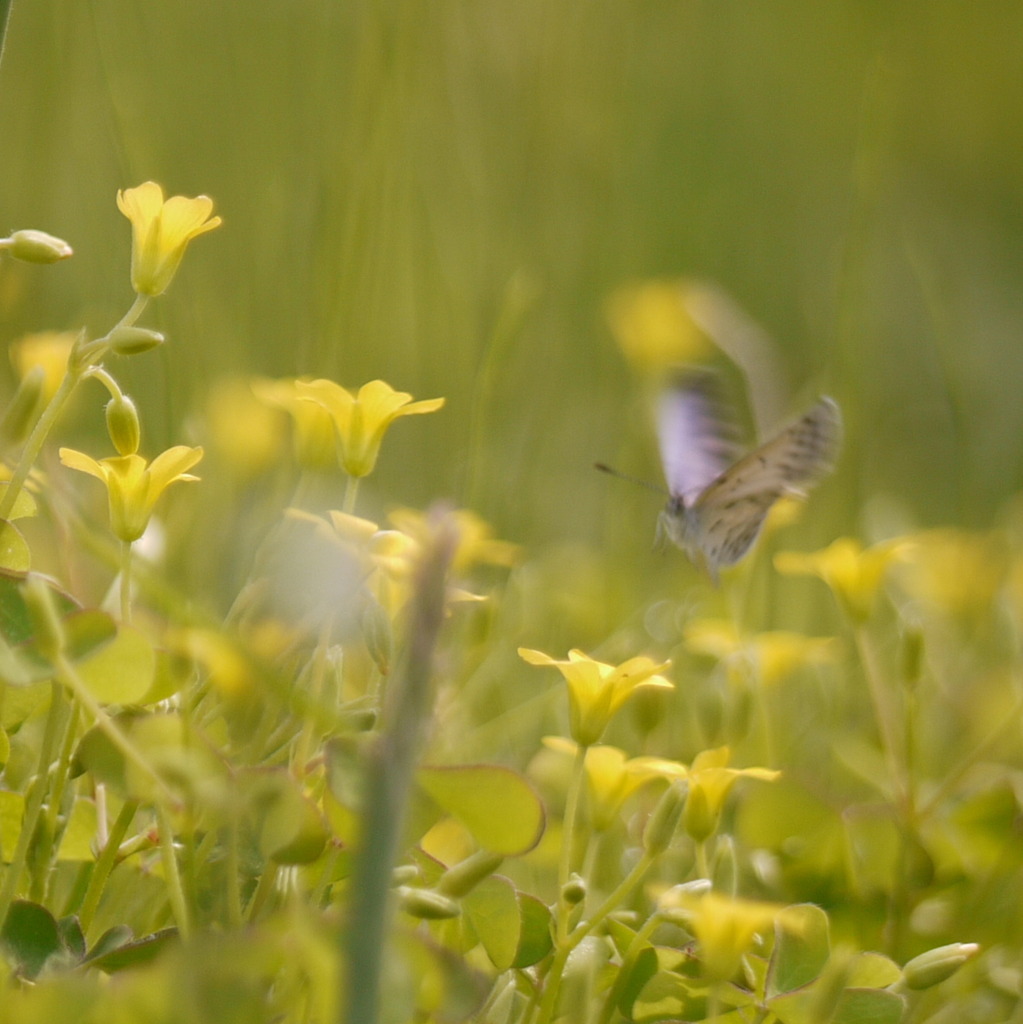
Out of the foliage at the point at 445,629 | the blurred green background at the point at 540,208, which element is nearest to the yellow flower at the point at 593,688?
the foliage at the point at 445,629

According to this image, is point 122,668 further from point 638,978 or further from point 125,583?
point 638,978

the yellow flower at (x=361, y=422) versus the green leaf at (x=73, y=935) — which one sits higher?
the yellow flower at (x=361, y=422)

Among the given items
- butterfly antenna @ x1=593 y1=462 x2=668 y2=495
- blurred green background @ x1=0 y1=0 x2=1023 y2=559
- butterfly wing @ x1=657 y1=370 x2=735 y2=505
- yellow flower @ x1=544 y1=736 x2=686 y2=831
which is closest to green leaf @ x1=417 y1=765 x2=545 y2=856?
yellow flower @ x1=544 y1=736 x2=686 y2=831

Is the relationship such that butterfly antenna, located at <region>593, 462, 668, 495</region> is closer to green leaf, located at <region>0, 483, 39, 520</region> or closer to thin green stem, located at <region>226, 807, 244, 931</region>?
green leaf, located at <region>0, 483, 39, 520</region>

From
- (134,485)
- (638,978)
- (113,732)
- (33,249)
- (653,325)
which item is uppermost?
(653,325)

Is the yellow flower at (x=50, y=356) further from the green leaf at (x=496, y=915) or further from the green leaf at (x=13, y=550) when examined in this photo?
the green leaf at (x=496, y=915)

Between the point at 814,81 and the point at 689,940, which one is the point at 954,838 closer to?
the point at 689,940

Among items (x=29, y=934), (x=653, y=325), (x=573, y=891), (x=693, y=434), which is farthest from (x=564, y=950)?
(x=653, y=325)
